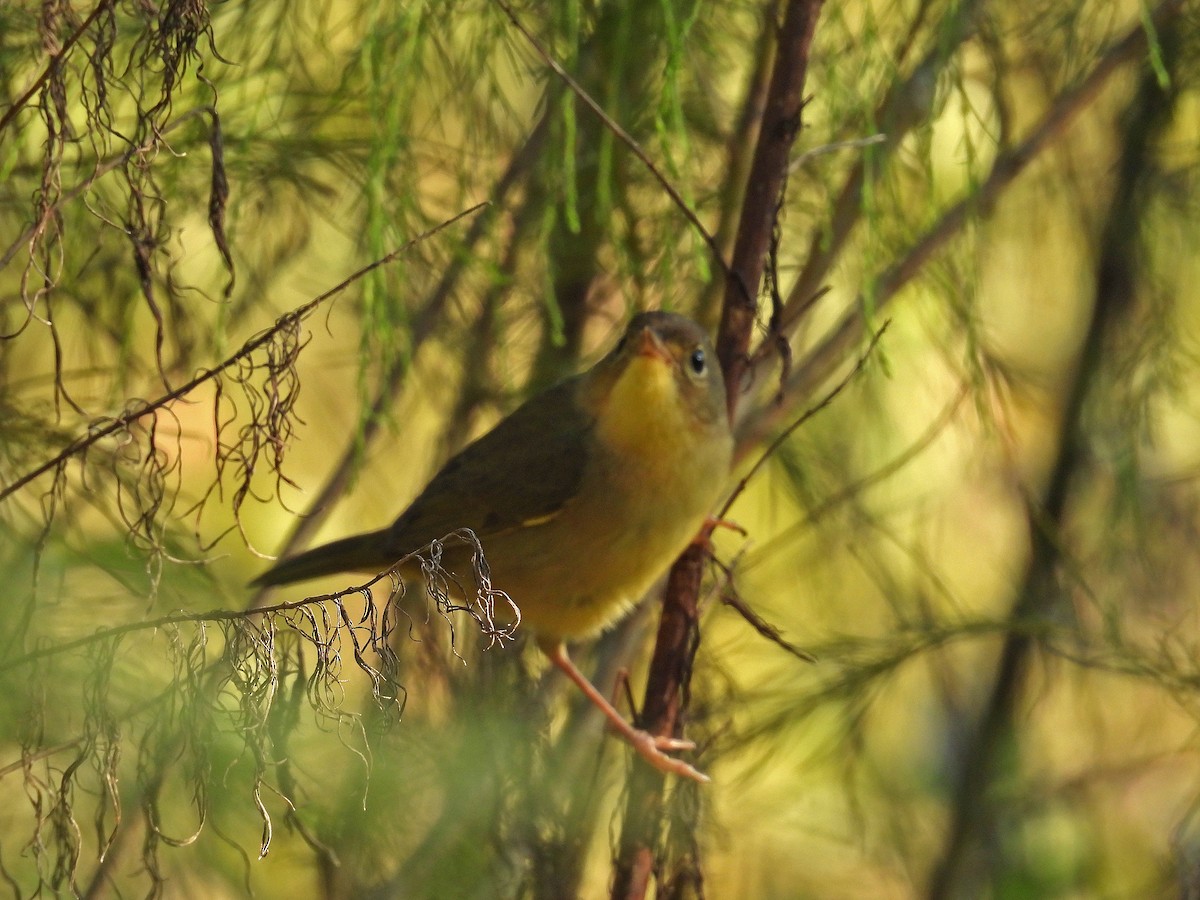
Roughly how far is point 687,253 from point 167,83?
187 centimetres

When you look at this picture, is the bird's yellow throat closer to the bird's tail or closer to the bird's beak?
the bird's beak

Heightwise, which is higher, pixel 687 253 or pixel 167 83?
pixel 687 253

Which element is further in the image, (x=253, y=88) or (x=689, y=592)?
(x=253, y=88)

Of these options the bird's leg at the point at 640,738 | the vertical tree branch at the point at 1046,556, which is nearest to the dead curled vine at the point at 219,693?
the bird's leg at the point at 640,738

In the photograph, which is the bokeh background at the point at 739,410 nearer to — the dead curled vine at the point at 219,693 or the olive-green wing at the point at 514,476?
the dead curled vine at the point at 219,693

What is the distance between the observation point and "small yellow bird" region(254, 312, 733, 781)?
2.96 m

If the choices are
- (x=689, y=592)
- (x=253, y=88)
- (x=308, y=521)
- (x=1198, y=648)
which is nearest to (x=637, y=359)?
(x=689, y=592)

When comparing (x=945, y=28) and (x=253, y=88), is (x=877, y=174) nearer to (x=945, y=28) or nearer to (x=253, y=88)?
(x=945, y=28)

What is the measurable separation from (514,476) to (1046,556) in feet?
4.83

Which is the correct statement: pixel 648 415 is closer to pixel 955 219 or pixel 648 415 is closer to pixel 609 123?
pixel 955 219

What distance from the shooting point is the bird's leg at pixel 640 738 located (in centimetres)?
246

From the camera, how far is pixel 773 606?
3998 millimetres

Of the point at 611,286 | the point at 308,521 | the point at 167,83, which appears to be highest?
the point at 611,286

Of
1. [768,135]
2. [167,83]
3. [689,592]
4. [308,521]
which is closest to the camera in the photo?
[167,83]
